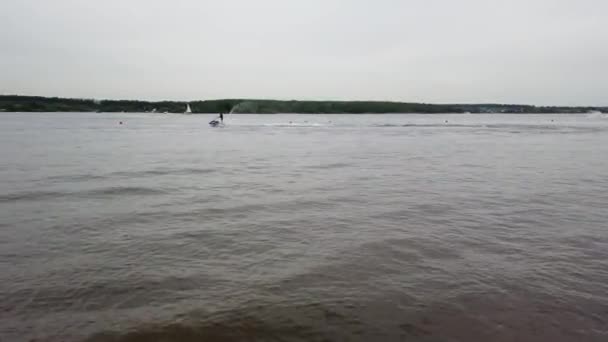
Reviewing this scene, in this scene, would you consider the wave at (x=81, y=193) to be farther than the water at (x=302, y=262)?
Yes

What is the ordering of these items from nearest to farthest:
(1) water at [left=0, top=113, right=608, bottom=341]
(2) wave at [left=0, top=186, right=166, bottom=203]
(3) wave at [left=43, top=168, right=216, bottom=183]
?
1. (1) water at [left=0, top=113, right=608, bottom=341]
2. (2) wave at [left=0, top=186, right=166, bottom=203]
3. (3) wave at [left=43, top=168, right=216, bottom=183]

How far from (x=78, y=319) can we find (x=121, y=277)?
5.30 feet

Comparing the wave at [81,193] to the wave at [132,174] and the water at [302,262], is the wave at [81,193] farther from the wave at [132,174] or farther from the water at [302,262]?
the wave at [132,174]

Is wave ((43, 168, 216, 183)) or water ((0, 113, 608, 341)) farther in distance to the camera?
wave ((43, 168, 216, 183))

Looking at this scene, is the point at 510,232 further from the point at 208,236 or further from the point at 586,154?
the point at 586,154

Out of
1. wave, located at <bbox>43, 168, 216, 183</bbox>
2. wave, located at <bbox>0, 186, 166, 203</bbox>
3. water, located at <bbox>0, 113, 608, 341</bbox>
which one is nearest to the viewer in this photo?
water, located at <bbox>0, 113, 608, 341</bbox>

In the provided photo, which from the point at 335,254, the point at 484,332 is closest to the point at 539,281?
the point at 484,332

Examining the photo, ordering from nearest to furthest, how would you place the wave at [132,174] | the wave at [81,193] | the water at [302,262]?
the water at [302,262] < the wave at [81,193] < the wave at [132,174]

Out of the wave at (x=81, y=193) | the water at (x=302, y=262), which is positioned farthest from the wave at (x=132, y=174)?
the wave at (x=81, y=193)

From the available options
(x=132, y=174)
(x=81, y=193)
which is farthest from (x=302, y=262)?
(x=132, y=174)

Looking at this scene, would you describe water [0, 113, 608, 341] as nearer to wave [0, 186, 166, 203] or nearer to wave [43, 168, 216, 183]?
wave [0, 186, 166, 203]

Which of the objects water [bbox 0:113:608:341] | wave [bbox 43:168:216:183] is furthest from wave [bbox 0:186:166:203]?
wave [bbox 43:168:216:183]

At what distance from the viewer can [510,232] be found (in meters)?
11.0

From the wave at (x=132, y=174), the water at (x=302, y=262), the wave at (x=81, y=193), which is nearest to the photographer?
the water at (x=302, y=262)
